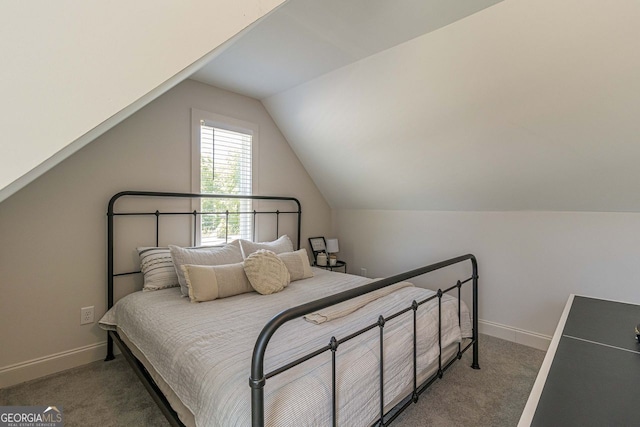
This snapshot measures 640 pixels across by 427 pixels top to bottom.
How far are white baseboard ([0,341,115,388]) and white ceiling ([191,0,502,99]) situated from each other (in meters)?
2.46

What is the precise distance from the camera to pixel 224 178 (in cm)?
311

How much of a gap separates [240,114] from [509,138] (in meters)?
2.51

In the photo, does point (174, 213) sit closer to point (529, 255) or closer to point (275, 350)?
point (275, 350)

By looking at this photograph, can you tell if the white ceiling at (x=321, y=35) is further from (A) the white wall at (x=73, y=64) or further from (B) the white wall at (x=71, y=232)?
(A) the white wall at (x=73, y=64)

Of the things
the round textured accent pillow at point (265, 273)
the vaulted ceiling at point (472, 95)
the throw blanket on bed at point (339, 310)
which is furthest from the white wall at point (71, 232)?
the throw blanket on bed at point (339, 310)

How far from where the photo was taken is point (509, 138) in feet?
7.48

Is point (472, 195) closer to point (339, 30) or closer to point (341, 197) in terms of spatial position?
point (341, 197)

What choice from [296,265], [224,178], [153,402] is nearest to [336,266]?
[296,265]

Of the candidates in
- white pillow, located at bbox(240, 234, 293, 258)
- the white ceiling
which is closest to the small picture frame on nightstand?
white pillow, located at bbox(240, 234, 293, 258)

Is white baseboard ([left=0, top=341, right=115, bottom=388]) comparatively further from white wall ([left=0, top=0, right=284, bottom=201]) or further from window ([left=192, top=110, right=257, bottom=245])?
white wall ([left=0, top=0, right=284, bottom=201])

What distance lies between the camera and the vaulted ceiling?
1687 mm

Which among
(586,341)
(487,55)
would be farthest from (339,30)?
(586,341)

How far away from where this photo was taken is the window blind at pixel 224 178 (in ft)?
9.74

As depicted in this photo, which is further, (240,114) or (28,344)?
(240,114)
